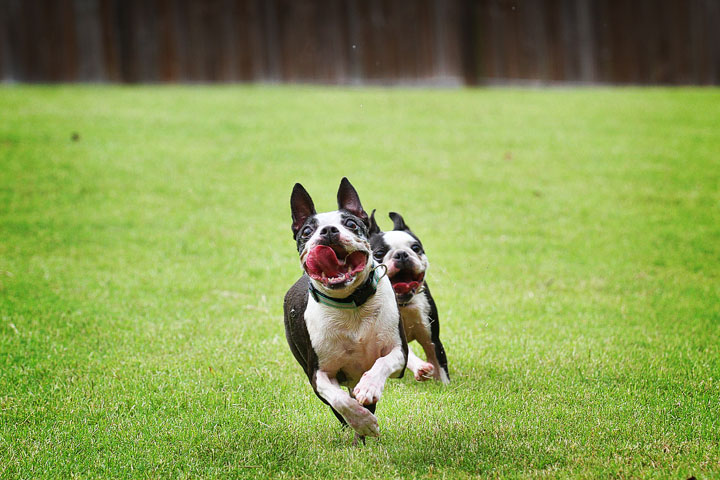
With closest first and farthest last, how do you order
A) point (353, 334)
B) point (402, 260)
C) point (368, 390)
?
point (368, 390) < point (353, 334) < point (402, 260)

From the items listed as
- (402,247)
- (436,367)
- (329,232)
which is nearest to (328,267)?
(329,232)

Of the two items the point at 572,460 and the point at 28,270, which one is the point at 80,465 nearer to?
the point at 572,460

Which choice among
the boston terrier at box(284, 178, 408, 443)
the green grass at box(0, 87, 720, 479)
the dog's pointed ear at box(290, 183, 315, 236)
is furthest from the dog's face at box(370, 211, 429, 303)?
the dog's pointed ear at box(290, 183, 315, 236)

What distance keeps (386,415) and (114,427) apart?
1.76 m

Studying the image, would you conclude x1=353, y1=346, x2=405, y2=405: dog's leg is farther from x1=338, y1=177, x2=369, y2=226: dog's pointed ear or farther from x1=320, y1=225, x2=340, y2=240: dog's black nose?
x1=338, y1=177, x2=369, y2=226: dog's pointed ear

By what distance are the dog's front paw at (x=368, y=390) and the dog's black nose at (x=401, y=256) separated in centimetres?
157

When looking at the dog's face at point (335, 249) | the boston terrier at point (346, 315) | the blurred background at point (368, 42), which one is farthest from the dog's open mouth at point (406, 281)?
the blurred background at point (368, 42)

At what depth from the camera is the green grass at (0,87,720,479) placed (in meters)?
4.82

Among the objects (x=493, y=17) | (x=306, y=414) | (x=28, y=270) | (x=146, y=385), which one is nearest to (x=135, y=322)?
(x=146, y=385)

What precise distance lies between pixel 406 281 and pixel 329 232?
1.65 m

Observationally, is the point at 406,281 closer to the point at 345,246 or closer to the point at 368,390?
the point at 345,246

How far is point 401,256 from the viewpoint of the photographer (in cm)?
564

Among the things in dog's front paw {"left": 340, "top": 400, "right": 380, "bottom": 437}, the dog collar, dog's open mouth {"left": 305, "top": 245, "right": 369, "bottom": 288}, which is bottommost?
dog's front paw {"left": 340, "top": 400, "right": 380, "bottom": 437}

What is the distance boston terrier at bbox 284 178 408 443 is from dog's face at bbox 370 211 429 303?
873 mm
